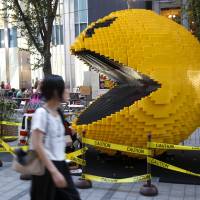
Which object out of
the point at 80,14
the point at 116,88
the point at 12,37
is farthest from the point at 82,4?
the point at 116,88

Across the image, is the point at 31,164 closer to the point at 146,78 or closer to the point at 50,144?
the point at 50,144

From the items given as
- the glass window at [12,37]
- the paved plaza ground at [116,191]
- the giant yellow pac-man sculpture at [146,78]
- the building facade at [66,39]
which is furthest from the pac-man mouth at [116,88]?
the glass window at [12,37]

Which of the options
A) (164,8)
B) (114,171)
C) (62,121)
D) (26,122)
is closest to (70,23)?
(164,8)

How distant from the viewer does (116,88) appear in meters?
8.68

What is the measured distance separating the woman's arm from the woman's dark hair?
384 mm

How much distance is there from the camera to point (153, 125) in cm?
744

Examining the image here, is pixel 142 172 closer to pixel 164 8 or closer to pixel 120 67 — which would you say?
pixel 120 67

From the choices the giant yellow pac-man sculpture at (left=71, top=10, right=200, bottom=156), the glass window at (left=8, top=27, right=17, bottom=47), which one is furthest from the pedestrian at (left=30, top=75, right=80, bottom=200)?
the glass window at (left=8, top=27, right=17, bottom=47)

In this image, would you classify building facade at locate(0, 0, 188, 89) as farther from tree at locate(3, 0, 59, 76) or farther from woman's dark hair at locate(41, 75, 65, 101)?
woman's dark hair at locate(41, 75, 65, 101)

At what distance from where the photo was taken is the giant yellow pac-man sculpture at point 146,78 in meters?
7.40

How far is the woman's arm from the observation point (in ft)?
12.3

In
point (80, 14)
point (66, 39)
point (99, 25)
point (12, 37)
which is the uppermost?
point (80, 14)

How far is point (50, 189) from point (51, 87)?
0.91 metres

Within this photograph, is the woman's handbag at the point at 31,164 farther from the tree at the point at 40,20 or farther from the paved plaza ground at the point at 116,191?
the tree at the point at 40,20
